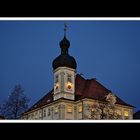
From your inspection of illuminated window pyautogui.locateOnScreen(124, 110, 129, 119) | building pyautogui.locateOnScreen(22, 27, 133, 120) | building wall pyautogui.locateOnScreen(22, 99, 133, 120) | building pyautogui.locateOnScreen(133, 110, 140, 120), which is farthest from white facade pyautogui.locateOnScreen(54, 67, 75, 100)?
building pyautogui.locateOnScreen(133, 110, 140, 120)

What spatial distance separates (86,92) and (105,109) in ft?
1.55

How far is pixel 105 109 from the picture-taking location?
20.0 ft

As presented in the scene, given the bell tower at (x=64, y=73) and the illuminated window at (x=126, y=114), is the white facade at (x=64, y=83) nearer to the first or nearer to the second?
the bell tower at (x=64, y=73)

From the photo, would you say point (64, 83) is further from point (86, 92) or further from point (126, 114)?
point (126, 114)

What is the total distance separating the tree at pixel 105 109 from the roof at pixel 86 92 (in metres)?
0.07

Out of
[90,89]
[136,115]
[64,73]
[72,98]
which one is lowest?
[136,115]

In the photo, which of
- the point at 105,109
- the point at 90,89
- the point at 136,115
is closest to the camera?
the point at 136,115

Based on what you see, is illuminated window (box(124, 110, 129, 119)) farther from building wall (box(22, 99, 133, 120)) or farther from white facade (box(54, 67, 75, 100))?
white facade (box(54, 67, 75, 100))

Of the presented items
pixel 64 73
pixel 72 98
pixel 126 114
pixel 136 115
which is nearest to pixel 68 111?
pixel 72 98

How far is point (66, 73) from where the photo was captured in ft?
21.2

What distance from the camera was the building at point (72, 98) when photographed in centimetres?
603

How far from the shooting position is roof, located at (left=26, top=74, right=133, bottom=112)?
6.21m

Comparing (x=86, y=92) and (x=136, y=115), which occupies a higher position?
(x=86, y=92)
